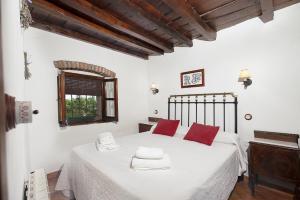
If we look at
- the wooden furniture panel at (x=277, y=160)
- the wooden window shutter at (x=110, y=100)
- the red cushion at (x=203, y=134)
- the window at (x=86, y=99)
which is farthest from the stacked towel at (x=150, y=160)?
the wooden window shutter at (x=110, y=100)

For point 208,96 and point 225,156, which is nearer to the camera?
point 225,156

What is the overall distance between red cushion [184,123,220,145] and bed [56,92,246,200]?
0.35 ft

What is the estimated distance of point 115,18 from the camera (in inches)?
98.0

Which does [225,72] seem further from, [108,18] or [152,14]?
[108,18]

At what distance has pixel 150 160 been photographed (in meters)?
1.61

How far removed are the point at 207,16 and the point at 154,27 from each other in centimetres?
90

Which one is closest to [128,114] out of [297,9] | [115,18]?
[115,18]

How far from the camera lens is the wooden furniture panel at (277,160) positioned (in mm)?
2014

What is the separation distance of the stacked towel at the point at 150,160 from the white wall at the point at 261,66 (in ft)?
→ 6.32

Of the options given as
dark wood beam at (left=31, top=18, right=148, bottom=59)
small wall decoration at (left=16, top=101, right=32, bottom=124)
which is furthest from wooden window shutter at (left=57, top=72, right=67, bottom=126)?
small wall decoration at (left=16, top=101, right=32, bottom=124)

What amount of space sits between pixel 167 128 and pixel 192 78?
1.24m

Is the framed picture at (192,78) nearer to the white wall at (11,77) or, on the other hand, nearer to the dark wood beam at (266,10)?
Result: the dark wood beam at (266,10)

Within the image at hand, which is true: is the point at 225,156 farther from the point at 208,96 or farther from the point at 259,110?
the point at 208,96

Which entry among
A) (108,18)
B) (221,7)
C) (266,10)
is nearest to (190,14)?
(221,7)
